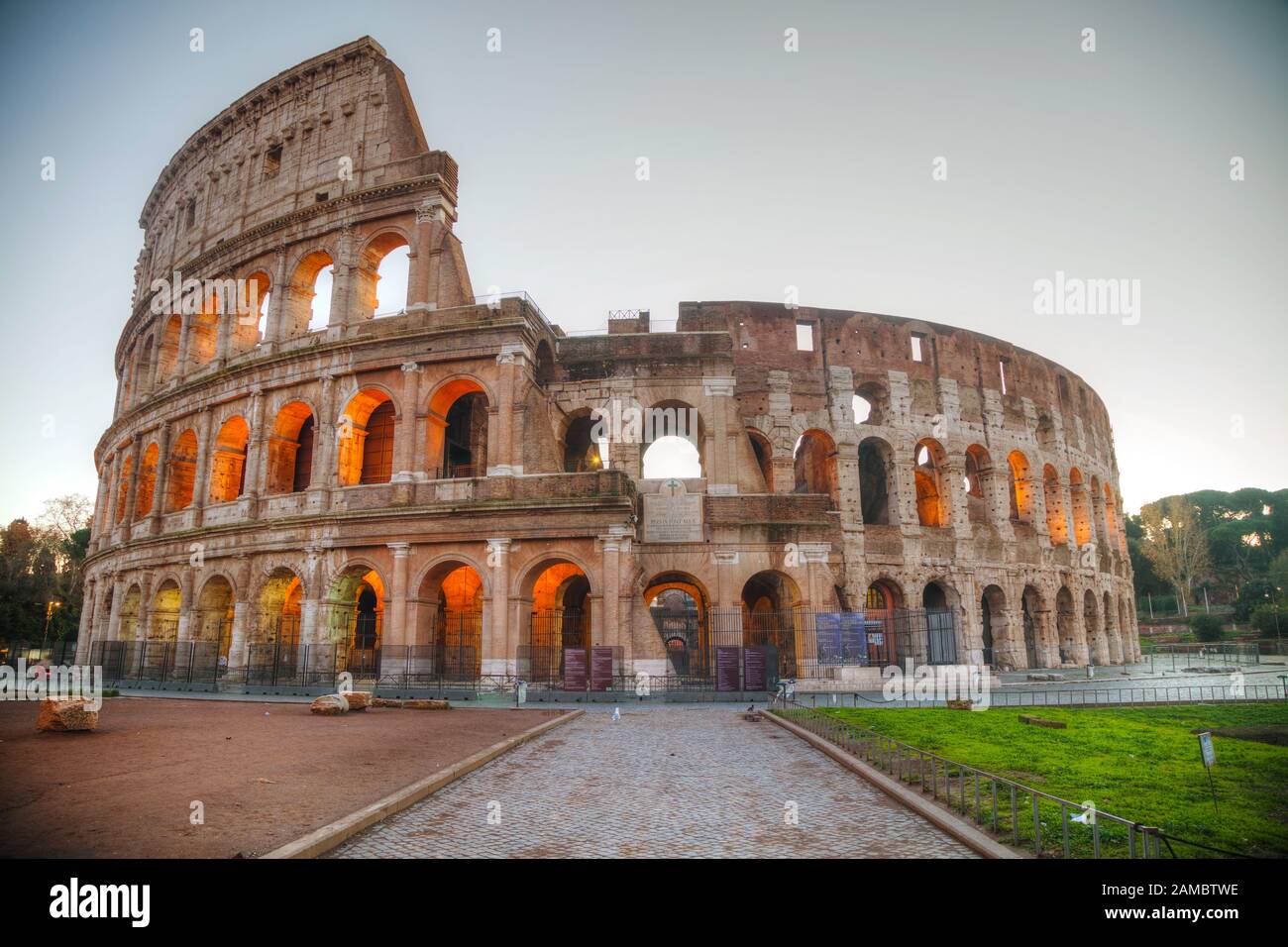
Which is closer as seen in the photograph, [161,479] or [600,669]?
[600,669]

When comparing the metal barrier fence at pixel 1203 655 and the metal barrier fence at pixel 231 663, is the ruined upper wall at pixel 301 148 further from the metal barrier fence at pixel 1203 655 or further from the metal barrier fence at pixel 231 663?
the metal barrier fence at pixel 1203 655

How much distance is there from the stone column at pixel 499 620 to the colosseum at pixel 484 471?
0.08 m

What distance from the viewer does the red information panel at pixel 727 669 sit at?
1928 centimetres

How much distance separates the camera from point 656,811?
21.8 feet

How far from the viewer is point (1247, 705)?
14.7 m

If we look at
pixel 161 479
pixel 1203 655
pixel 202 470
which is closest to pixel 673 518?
pixel 202 470

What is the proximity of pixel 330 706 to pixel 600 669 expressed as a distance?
22.9 ft

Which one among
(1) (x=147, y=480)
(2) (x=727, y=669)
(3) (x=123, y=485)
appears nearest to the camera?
(2) (x=727, y=669)

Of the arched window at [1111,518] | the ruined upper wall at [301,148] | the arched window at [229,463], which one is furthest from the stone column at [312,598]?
the arched window at [1111,518]

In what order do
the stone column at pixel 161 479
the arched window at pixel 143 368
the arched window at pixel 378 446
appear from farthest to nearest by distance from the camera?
1. the arched window at pixel 143 368
2. the stone column at pixel 161 479
3. the arched window at pixel 378 446

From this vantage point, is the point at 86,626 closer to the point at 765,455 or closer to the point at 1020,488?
the point at 765,455

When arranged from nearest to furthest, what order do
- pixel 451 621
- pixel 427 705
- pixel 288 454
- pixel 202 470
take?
pixel 427 705
pixel 451 621
pixel 288 454
pixel 202 470

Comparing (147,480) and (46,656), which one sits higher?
(147,480)

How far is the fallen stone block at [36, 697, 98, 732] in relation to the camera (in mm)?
10711
